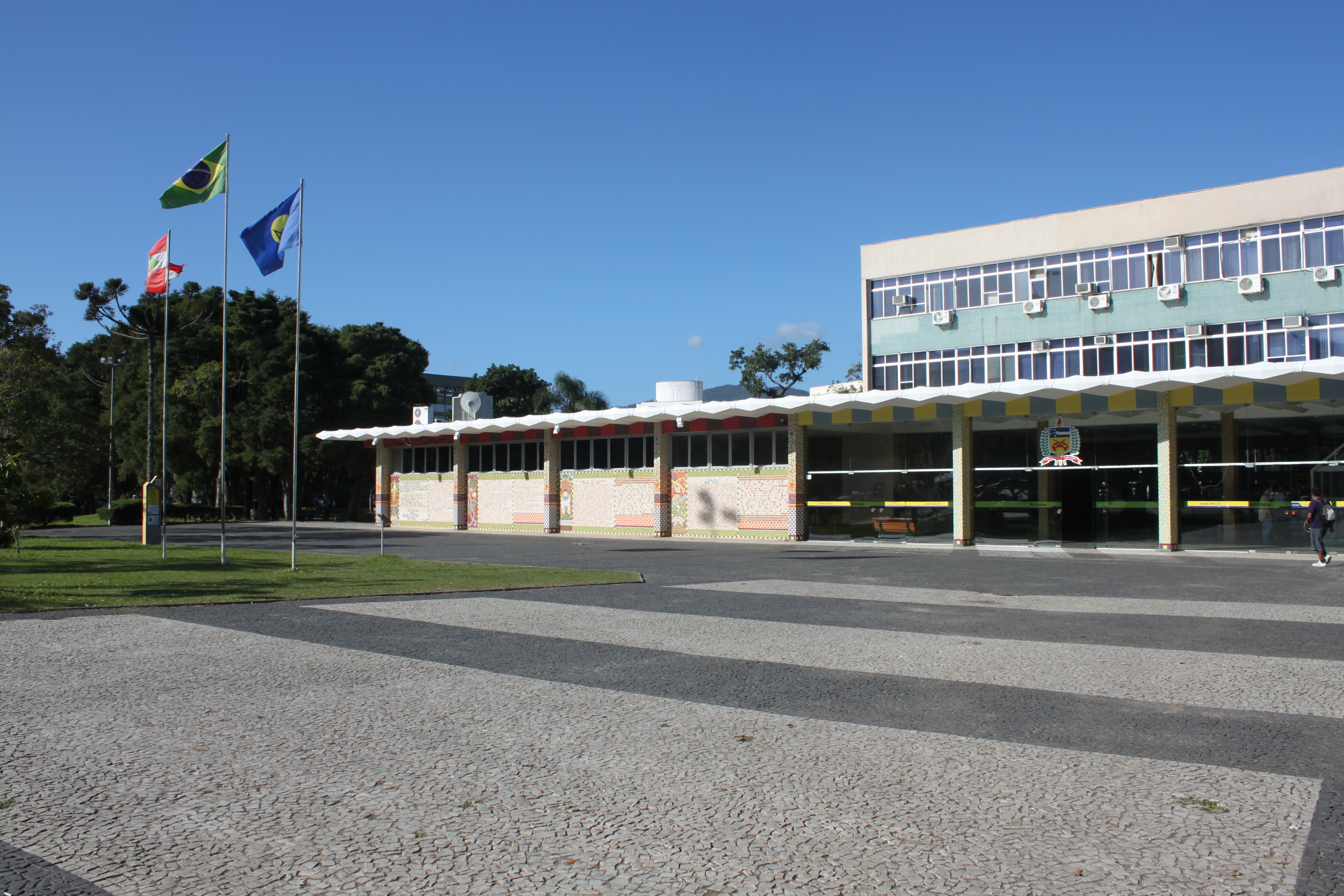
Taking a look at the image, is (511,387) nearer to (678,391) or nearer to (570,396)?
(570,396)

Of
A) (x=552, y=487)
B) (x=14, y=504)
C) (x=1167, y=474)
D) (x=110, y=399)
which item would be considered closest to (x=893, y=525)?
(x=1167, y=474)

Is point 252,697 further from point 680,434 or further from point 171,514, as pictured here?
point 171,514

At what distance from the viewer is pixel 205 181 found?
2033 centimetres

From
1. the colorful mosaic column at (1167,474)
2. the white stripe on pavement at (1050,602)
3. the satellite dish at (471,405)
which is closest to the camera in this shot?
the white stripe on pavement at (1050,602)

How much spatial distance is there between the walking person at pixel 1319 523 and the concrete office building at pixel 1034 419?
289 centimetres

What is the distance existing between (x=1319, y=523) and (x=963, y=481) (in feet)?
31.1

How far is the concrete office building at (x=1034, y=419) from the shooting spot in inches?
970

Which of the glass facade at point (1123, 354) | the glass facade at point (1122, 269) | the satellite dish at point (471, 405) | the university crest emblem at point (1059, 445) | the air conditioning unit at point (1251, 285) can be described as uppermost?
the glass facade at point (1122, 269)

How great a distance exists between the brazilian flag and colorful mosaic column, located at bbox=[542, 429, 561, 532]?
2030cm

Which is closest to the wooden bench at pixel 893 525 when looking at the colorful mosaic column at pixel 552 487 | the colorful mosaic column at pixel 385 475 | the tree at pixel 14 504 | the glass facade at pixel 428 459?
the colorful mosaic column at pixel 552 487

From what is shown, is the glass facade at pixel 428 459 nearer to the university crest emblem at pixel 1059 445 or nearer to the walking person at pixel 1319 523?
the university crest emblem at pixel 1059 445

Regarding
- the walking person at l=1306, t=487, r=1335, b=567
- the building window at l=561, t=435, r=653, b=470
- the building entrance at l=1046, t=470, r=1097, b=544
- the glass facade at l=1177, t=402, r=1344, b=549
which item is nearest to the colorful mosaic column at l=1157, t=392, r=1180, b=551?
the glass facade at l=1177, t=402, r=1344, b=549

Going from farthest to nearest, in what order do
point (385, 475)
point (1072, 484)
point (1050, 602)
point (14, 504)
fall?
point (385, 475)
point (1072, 484)
point (14, 504)
point (1050, 602)

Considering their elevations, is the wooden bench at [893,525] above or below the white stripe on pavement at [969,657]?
above
